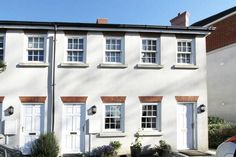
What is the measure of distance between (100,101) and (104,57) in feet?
7.00

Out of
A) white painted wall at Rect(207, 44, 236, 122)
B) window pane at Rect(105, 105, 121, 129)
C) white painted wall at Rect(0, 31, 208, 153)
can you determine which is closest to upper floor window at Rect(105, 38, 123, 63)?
white painted wall at Rect(0, 31, 208, 153)

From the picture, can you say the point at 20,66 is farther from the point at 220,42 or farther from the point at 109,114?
the point at 220,42

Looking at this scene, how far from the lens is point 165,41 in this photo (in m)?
17.0

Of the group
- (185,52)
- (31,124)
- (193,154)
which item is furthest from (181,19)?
(31,124)

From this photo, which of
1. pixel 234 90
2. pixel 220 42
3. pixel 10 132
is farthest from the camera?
pixel 220 42

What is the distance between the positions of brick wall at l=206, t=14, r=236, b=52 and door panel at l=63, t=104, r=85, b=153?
11.9m

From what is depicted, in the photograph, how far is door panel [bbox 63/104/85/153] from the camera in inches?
627

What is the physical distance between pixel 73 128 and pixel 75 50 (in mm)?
3684

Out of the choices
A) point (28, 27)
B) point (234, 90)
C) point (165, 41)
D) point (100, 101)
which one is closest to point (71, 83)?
point (100, 101)

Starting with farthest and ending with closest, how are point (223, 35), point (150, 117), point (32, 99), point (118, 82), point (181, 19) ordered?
point (223, 35), point (181, 19), point (150, 117), point (118, 82), point (32, 99)

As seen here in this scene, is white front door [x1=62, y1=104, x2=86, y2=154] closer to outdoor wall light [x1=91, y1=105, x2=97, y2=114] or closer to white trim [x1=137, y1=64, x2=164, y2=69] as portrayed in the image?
outdoor wall light [x1=91, y1=105, x2=97, y2=114]

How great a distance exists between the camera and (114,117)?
16328 mm

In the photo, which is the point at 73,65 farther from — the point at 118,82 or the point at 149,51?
the point at 149,51

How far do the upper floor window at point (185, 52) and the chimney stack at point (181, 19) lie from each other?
2.52m
